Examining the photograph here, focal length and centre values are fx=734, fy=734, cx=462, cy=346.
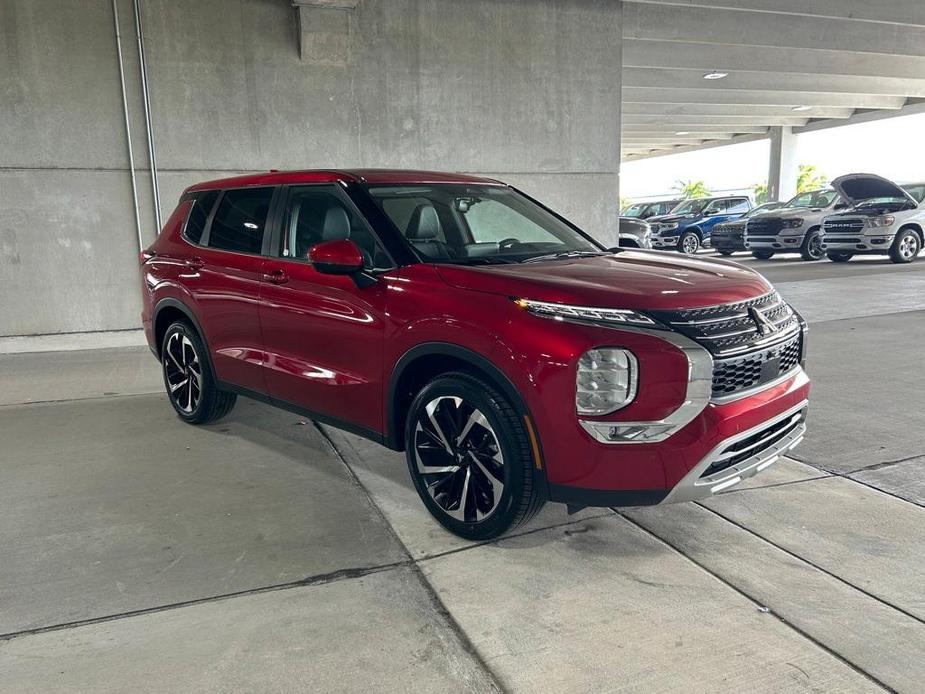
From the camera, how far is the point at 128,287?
8469 millimetres

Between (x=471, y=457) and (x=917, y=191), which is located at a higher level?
(x=917, y=191)

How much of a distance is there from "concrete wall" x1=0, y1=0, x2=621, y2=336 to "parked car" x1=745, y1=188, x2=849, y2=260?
926 centimetres

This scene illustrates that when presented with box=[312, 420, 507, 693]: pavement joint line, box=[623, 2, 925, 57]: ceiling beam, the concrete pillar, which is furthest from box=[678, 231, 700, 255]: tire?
box=[312, 420, 507, 693]: pavement joint line

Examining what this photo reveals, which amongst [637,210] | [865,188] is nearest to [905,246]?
[865,188]

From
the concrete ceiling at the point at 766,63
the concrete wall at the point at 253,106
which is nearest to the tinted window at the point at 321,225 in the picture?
the concrete wall at the point at 253,106

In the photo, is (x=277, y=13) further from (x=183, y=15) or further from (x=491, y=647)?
(x=491, y=647)

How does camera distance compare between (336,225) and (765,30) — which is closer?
(336,225)

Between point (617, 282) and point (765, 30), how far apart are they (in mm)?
12772

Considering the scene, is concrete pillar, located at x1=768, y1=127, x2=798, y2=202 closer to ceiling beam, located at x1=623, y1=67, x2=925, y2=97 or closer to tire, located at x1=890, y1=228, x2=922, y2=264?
ceiling beam, located at x1=623, y1=67, x2=925, y2=97

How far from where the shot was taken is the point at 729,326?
120 inches

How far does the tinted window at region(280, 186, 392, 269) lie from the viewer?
147 inches

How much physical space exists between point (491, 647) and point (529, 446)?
805mm

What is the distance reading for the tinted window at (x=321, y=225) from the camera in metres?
3.74

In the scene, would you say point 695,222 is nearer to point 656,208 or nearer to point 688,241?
point 688,241
